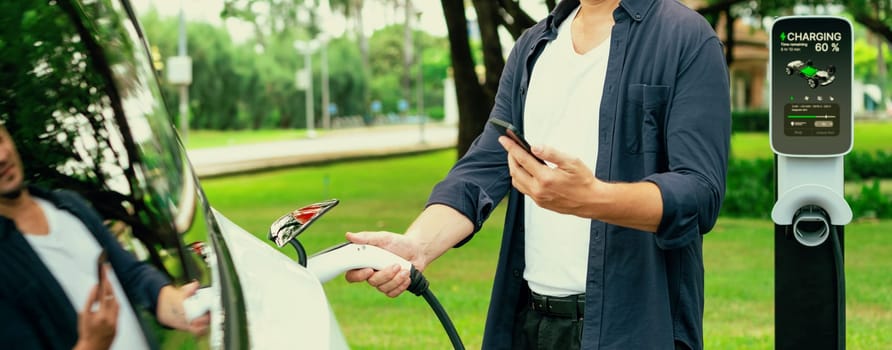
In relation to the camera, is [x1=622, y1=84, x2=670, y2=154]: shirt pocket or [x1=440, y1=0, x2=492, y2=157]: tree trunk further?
[x1=440, y1=0, x2=492, y2=157]: tree trunk

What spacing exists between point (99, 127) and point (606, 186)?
3.31ft

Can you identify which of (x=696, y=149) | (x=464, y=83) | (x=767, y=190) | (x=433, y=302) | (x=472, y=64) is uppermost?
(x=696, y=149)

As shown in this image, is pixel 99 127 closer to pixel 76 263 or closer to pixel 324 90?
pixel 76 263

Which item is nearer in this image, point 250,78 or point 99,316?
point 99,316

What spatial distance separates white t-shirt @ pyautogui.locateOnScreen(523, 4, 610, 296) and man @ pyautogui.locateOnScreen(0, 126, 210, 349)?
4.91 ft

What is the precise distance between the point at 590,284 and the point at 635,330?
0.12 m

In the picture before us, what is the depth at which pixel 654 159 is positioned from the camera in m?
2.43

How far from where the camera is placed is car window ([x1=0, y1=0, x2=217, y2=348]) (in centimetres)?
111

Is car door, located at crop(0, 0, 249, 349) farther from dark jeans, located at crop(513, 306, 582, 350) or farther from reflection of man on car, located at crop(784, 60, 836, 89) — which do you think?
reflection of man on car, located at crop(784, 60, 836, 89)

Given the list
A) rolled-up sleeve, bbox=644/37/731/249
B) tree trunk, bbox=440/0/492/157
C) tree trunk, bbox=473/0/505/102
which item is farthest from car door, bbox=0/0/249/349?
tree trunk, bbox=440/0/492/157

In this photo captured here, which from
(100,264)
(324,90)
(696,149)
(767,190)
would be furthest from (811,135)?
(324,90)

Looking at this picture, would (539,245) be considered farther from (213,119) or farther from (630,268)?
(213,119)

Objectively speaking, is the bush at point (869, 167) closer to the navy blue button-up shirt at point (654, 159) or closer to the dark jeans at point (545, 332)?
the dark jeans at point (545, 332)

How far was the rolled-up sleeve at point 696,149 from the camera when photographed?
2191 mm
